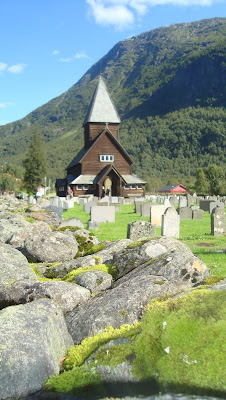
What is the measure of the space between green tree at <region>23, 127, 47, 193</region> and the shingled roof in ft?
78.2

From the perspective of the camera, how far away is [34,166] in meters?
88.1

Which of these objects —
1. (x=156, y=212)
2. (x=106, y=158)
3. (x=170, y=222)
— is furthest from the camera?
(x=106, y=158)

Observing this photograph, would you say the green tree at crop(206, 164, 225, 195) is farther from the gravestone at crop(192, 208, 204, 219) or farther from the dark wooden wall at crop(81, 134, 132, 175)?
the gravestone at crop(192, 208, 204, 219)

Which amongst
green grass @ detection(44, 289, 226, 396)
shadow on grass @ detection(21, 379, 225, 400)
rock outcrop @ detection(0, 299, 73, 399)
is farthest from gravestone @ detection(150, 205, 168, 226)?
shadow on grass @ detection(21, 379, 225, 400)

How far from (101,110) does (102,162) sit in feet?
33.2

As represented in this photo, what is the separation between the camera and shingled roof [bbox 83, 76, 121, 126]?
67062mm

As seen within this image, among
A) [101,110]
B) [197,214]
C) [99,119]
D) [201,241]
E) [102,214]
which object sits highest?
[101,110]

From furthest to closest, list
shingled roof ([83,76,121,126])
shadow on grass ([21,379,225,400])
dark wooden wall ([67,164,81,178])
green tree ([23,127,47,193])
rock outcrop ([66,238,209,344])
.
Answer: green tree ([23,127,47,193]), shingled roof ([83,76,121,126]), dark wooden wall ([67,164,81,178]), rock outcrop ([66,238,209,344]), shadow on grass ([21,379,225,400])

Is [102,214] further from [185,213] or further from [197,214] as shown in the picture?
[197,214]

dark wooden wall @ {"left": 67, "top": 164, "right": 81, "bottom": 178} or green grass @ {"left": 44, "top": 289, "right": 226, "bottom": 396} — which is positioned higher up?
dark wooden wall @ {"left": 67, "top": 164, "right": 81, "bottom": 178}

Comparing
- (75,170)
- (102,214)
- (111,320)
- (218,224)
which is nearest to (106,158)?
(75,170)

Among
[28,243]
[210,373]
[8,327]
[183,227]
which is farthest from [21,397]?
[183,227]

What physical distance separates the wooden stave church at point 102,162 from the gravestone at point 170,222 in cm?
4365

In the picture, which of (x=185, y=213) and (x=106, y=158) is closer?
(x=185, y=213)
